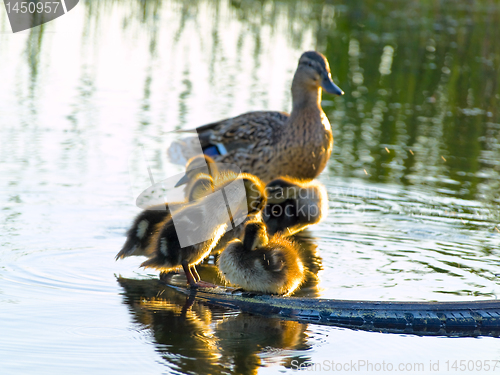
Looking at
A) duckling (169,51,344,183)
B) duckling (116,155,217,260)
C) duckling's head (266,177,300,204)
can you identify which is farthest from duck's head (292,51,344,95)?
duckling (116,155,217,260)

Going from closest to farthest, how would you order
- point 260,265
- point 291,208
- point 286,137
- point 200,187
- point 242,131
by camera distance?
1. point 260,265
2. point 200,187
3. point 291,208
4. point 286,137
5. point 242,131

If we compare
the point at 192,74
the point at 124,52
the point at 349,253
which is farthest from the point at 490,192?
the point at 124,52

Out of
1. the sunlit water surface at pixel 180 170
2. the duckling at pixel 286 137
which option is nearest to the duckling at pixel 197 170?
the sunlit water surface at pixel 180 170

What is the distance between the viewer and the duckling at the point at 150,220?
4102mm

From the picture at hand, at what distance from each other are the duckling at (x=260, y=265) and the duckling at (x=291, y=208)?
3.65ft

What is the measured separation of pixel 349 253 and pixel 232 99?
4.81 m

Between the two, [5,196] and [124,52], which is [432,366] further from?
[124,52]

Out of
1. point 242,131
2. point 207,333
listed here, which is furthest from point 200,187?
point 242,131

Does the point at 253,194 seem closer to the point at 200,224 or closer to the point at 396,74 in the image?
the point at 200,224

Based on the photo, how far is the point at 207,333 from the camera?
3.34 metres

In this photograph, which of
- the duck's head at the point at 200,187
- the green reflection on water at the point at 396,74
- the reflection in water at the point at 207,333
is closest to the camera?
the reflection in water at the point at 207,333

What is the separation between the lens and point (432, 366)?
122 inches

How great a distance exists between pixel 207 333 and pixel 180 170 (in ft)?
10.4

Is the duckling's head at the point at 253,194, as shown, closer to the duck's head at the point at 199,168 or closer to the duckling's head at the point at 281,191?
the duck's head at the point at 199,168
